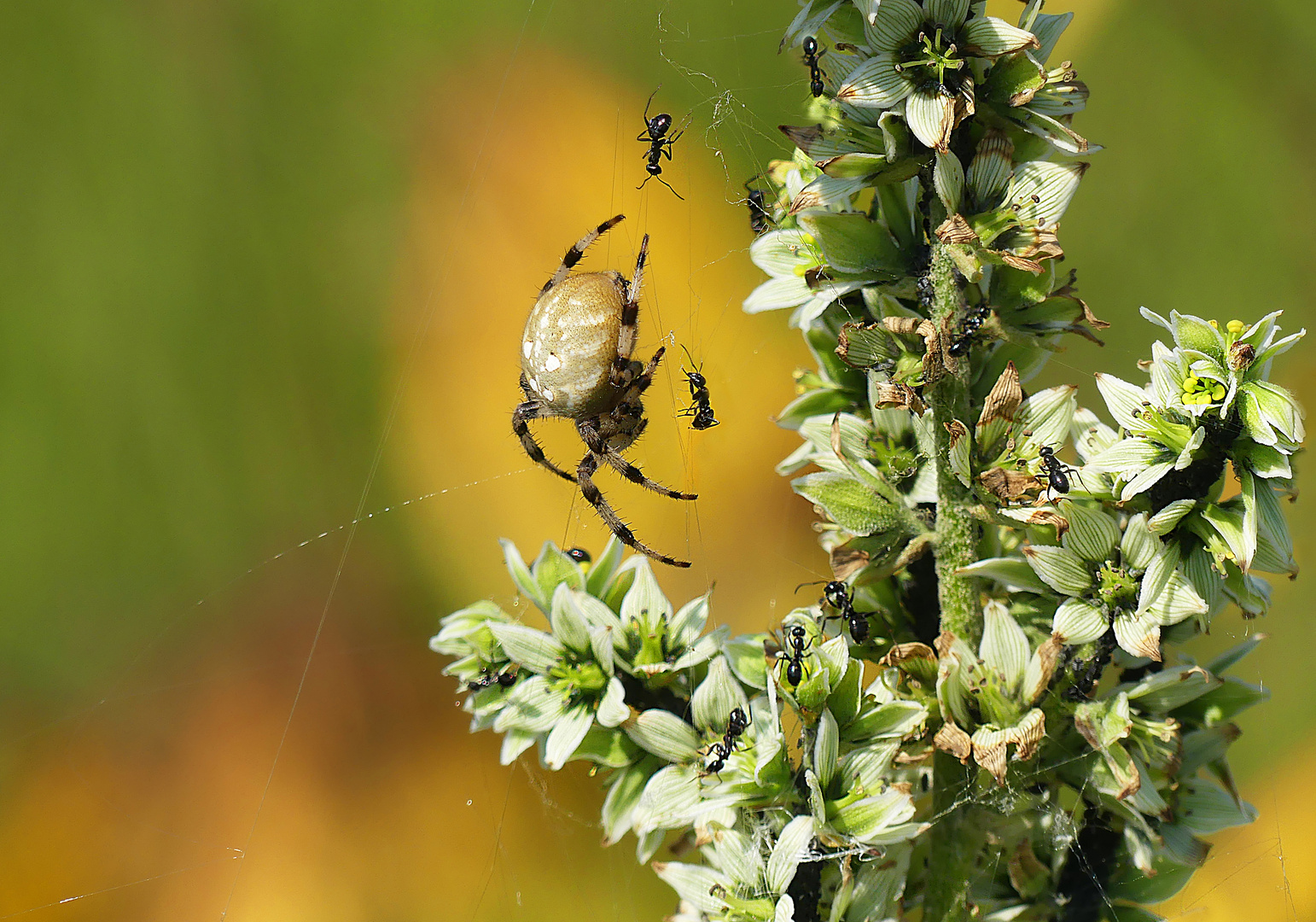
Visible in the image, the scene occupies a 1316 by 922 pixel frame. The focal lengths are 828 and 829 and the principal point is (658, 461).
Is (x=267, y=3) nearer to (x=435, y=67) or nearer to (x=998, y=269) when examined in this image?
(x=435, y=67)

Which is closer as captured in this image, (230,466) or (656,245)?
(656,245)

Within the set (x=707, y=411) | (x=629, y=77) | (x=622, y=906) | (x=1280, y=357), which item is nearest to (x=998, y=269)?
(x=707, y=411)

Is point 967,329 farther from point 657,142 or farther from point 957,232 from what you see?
point 657,142

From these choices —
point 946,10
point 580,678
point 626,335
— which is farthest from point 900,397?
point 626,335

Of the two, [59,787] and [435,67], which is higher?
[435,67]

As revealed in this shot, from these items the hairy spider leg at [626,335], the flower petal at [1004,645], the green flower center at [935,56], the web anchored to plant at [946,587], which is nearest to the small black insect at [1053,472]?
the web anchored to plant at [946,587]

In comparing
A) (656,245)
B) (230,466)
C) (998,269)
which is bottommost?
(230,466)
